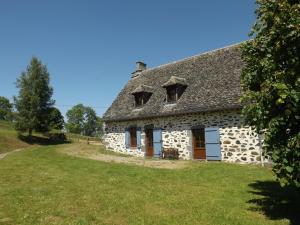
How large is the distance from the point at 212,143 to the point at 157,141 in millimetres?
4115

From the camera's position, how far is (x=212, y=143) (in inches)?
584

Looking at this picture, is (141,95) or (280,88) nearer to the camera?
(280,88)

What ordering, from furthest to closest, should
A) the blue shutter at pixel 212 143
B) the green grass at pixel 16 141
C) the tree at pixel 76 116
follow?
the tree at pixel 76 116, the green grass at pixel 16 141, the blue shutter at pixel 212 143

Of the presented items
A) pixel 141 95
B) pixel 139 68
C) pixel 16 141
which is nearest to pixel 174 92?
pixel 141 95

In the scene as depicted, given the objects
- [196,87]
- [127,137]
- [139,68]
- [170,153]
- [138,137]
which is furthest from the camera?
[139,68]

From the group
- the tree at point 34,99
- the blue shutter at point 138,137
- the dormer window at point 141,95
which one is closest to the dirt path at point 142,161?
the blue shutter at point 138,137

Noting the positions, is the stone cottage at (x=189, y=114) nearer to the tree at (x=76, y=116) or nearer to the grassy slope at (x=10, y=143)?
the grassy slope at (x=10, y=143)

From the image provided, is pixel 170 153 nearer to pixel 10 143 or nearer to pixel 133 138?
pixel 133 138

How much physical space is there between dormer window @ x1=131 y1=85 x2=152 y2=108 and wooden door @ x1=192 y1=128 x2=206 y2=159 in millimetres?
5174

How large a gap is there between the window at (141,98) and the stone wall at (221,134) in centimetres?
134

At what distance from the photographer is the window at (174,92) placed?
1748 centimetres

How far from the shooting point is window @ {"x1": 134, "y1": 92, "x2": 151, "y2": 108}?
19781 mm

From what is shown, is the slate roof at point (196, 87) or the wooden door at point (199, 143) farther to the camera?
the wooden door at point (199, 143)

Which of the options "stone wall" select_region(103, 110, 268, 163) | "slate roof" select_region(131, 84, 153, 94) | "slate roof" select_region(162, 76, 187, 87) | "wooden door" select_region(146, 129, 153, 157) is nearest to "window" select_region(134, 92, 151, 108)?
"slate roof" select_region(131, 84, 153, 94)
